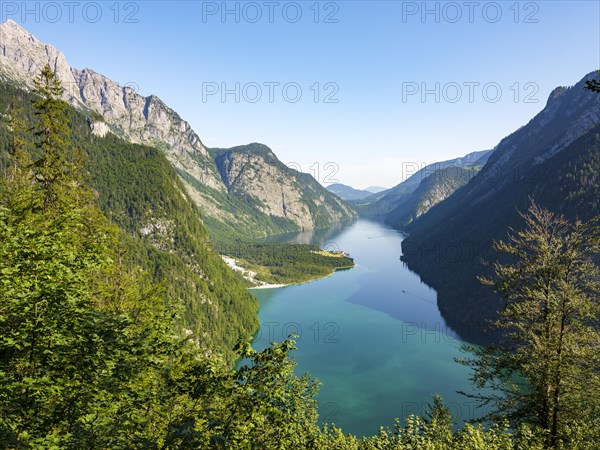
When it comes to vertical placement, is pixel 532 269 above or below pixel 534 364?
above

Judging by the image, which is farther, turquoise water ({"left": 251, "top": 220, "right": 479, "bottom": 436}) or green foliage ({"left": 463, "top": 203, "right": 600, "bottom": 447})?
turquoise water ({"left": 251, "top": 220, "right": 479, "bottom": 436})

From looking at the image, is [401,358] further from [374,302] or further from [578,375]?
[578,375]

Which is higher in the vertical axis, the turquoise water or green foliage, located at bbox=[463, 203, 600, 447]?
green foliage, located at bbox=[463, 203, 600, 447]

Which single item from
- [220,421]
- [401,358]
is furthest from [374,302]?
[220,421]

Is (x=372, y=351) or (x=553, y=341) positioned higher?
(x=553, y=341)

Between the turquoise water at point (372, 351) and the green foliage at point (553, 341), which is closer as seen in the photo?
the green foliage at point (553, 341)

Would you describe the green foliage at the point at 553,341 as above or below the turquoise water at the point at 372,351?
above

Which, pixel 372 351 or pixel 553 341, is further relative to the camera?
pixel 372 351

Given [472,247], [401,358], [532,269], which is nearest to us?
[532,269]
